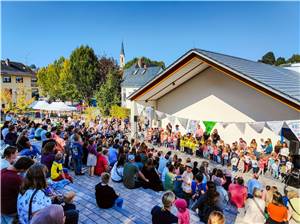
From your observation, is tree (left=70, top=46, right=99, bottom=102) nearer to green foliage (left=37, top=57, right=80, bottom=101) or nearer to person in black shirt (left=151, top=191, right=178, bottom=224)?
green foliage (left=37, top=57, right=80, bottom=101)

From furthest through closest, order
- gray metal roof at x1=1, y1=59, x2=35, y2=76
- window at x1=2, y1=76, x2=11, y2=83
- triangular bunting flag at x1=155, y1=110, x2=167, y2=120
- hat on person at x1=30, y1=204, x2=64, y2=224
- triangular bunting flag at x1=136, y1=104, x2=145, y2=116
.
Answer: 1. gray metal roof at x1=1, y1=59, x2=35, y2=76
2. window at x1=2, y1=76, x2=11, y2=83
3. triangular bunting flag at x1=136, y1=104, x2=145, y2=116
4. triangular bunting flag at x1=155, y1=110, x2=167, y2=120
5. hat on person at x1=30, y1=204, x2=64, y2=224

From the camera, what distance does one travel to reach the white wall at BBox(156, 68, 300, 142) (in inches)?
468

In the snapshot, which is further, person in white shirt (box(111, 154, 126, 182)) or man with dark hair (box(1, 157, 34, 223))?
person in white shirt (box(111, 154, 126, 182))

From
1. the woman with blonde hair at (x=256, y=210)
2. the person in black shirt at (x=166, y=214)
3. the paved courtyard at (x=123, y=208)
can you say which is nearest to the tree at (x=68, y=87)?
the paved courtyard at (x=123, y=208)

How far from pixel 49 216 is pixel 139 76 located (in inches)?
1490

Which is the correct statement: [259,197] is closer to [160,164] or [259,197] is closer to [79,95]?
[160,164]

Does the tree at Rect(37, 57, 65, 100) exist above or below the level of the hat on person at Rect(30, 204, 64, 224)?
above

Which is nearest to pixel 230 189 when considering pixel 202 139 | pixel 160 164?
pixel 160 164

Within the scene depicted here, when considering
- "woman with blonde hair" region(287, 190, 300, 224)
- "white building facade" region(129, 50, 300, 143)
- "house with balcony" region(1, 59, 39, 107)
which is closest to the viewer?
"woman with blonde hair" region(287, 190, 300, 224)

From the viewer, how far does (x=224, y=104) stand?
1346 cm

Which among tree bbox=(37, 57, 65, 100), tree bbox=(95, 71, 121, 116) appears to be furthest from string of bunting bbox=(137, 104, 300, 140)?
tree bbox=(37, 57, 65, 100)

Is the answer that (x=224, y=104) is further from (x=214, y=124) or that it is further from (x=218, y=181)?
(x=218, y=181)

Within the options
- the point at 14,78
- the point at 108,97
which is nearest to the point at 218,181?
the point at 108,97

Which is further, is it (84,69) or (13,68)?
(13,68)
